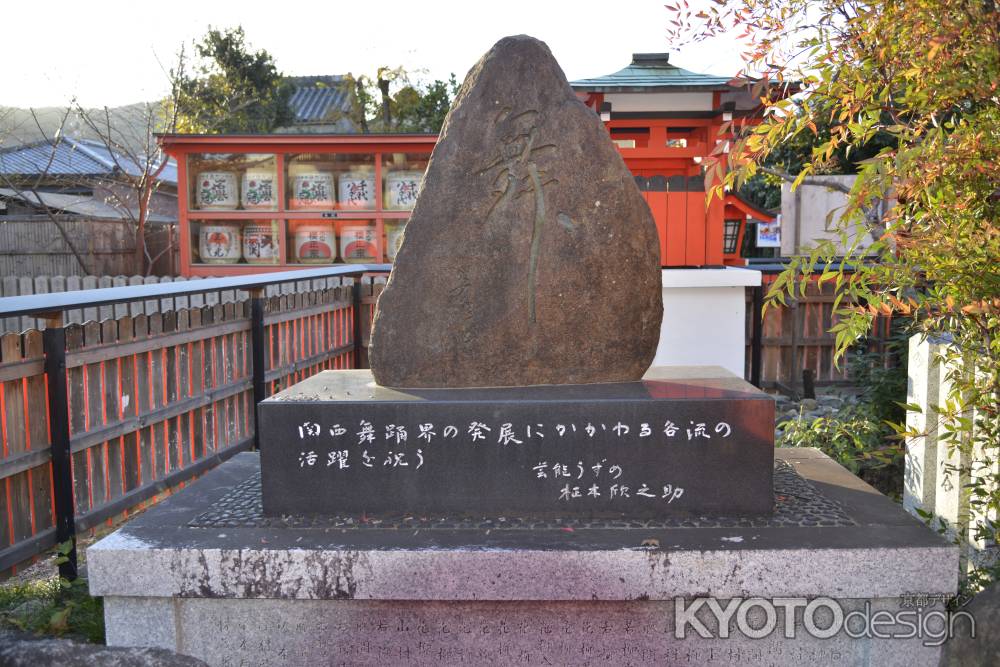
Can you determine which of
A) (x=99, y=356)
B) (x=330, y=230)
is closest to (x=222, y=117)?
(x=330, y=230)

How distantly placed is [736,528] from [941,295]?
1.13 meters

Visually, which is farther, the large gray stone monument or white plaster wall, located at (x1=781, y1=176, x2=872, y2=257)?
white plaster wall, located at (x1=781, y1=176, x2=872, y2=257)

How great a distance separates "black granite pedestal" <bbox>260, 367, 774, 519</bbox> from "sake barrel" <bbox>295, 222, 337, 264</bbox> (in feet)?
27.8

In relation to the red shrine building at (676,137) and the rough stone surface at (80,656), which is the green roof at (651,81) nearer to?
the red shrine building at (676,137)

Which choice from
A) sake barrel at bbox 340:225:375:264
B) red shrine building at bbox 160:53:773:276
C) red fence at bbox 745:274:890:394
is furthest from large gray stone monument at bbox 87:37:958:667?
sake barrel at bbox 340:225:375:264

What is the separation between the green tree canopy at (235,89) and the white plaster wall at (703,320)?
13.5 m

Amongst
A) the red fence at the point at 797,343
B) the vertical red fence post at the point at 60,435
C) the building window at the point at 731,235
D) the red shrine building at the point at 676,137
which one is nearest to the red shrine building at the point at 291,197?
the building window at the point at 731,235

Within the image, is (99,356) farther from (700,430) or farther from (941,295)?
(941,295)

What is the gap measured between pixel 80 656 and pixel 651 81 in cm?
794

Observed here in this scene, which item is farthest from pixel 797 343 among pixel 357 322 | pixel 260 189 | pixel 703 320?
pixel 260 189

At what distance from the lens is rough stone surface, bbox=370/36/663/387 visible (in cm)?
347

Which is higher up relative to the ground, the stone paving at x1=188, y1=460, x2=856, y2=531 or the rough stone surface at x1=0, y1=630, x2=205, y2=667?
the stone paving at x1=188, y1=460, x2=856, y2=531

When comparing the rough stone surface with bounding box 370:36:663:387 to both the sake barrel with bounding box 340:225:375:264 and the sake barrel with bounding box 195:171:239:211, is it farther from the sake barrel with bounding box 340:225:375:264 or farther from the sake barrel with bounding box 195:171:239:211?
the sake barrel with bounding box 195:171:239:211
